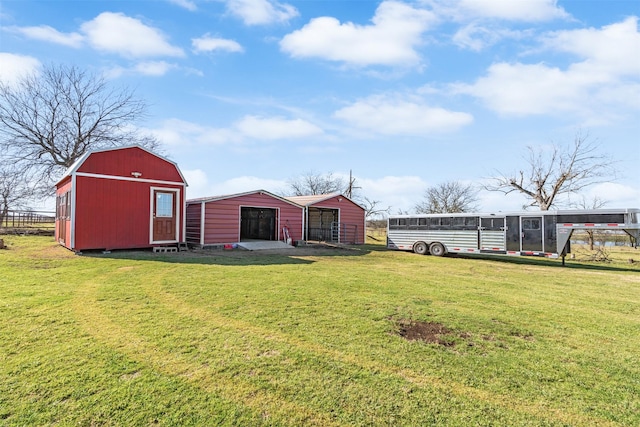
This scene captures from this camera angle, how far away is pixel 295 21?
31.6ft

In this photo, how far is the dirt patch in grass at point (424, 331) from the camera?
385 cm

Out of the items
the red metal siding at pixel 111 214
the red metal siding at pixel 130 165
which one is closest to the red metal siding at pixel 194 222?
the red metal siding at pixel 130 165

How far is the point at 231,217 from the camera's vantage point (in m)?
15.5

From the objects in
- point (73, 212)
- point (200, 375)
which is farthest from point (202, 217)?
point (200, 375)

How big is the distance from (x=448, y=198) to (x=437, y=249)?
2792cm

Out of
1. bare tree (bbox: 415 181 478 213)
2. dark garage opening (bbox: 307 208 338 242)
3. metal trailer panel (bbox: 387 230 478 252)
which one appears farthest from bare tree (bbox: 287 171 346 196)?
metal trailer panel (bbox: 387 230 478 252)

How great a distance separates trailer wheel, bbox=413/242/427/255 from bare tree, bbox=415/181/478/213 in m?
24.6

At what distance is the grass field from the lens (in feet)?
7.96

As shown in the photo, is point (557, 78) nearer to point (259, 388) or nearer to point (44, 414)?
point (259, 388)

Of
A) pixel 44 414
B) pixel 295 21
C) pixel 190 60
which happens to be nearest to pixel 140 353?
pixel 44 414

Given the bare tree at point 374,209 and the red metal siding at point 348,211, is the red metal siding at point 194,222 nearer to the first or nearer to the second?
the red metal siding at point 348,211

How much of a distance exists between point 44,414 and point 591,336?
5.53 m

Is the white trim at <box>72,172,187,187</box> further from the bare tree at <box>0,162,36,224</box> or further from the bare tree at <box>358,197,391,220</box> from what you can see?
the bare tree at <box>358,197,391,220</box>

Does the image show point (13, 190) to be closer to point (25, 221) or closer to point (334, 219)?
point (25, 221)
